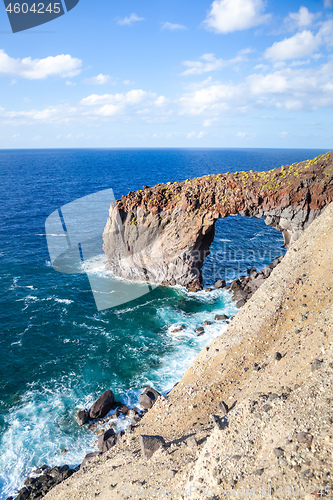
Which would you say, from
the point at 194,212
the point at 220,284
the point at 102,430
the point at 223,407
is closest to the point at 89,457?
the point at 102,430

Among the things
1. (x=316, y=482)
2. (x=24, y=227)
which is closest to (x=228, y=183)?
(x=316, y=482)

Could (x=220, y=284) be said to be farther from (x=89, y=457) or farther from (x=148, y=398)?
(x=89, y=457)

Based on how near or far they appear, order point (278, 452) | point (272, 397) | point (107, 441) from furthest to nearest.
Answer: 1. point (107, 441)
2. point (272, 397)
3. point (278, 452)

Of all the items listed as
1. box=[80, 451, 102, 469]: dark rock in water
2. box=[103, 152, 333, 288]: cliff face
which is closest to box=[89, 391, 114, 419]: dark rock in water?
box=[80, 451, 102, 469]: dark rock in water

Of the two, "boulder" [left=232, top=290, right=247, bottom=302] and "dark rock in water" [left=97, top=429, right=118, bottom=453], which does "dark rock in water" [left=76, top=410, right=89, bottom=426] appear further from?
"boulder" [left=232, top=290, right=247, bottom=302]

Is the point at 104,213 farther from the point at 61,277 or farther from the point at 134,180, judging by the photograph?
the point at 134,180

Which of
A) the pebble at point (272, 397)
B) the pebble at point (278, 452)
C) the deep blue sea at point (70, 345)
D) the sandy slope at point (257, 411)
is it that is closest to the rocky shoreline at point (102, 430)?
the deep blue sea at point (70, 345)

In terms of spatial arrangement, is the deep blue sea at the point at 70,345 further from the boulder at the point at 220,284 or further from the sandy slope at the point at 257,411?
the sandy slope at the point at 257,411
